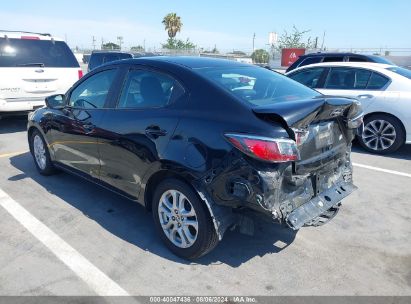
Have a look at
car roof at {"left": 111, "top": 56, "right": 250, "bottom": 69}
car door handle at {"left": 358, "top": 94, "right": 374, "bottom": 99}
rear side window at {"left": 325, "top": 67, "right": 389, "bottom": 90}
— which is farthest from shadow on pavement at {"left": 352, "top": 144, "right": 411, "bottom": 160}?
car roof at {"left": 111, "top": 56, "right": 250, "bottom": 69}

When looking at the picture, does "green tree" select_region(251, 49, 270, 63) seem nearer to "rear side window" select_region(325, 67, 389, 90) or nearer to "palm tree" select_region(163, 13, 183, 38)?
"palm tree" select_region(163, 13, 183, 38)

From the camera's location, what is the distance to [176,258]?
3.41 m

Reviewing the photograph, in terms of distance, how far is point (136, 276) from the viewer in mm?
3139

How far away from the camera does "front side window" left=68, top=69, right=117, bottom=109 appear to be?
4.08 meters

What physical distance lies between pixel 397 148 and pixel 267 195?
492 centimetres

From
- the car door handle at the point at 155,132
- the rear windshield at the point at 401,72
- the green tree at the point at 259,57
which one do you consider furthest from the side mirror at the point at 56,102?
the green tree at the point at 259,57

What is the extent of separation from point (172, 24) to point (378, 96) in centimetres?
5936

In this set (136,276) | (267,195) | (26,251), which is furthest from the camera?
(26,251)

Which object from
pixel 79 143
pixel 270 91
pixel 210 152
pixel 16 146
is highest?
pixel 270 91

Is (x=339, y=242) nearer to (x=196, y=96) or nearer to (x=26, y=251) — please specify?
(x=196, y=96)

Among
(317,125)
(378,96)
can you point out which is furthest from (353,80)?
(317,125)

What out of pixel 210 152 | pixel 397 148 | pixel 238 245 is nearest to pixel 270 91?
pixel 210 152

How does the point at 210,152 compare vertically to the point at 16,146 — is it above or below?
above

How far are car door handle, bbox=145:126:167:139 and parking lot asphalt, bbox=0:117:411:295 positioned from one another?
1075 millimetres
